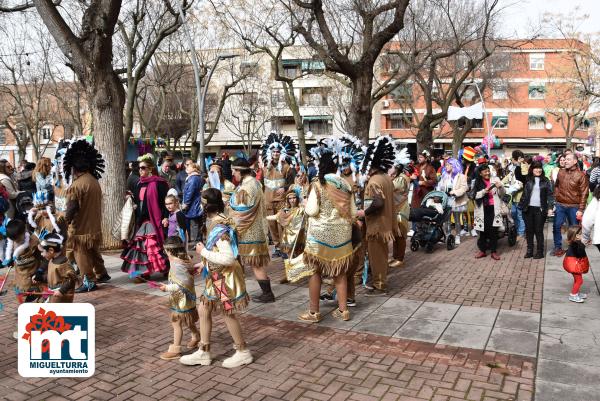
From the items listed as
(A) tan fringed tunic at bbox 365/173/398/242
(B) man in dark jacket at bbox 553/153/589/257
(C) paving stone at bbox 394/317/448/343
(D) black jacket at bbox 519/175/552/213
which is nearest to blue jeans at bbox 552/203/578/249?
(B) man in dark jacket at bbox 553/153/589/257

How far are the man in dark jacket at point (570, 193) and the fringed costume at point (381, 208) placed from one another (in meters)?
3.70

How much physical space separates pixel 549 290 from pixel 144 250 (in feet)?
19.1

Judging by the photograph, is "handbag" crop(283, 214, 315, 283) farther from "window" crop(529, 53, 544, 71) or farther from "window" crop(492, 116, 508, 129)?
"window" crop(529, 53, 544, 71)

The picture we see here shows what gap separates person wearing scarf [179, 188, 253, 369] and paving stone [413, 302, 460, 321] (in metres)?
2.35

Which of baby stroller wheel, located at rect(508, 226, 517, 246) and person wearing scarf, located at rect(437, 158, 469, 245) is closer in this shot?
baby stroller wheel, located at rect(508, 226, 517, 246)

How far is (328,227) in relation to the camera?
5684mm

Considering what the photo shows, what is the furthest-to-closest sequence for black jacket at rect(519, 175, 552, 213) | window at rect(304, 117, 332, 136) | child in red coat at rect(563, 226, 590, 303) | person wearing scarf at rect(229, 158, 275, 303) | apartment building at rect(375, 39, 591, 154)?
window at rect(304, 117, 332, 136)
apartment building at rect(375, 39, 591, 154)
black jacket at rect(519, 175, 552, 213)
person wearing scarf at rect(229, 158, 275, 303)
child in red coat at rect(563, 226, 590, 303)

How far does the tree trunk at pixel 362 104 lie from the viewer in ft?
42.3

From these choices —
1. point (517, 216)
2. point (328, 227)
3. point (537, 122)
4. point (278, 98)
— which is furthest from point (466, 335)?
point (537, 122)

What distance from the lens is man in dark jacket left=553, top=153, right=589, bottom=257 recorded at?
340 inches

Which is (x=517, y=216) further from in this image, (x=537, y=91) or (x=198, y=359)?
(x=537, y=91)

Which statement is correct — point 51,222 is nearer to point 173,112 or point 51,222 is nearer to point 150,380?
point 150,380

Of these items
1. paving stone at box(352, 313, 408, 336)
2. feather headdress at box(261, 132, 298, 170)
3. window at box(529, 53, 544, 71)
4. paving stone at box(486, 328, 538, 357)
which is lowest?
paving stone at box(486, 328, 538, 357)

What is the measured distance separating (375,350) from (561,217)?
232 inches
